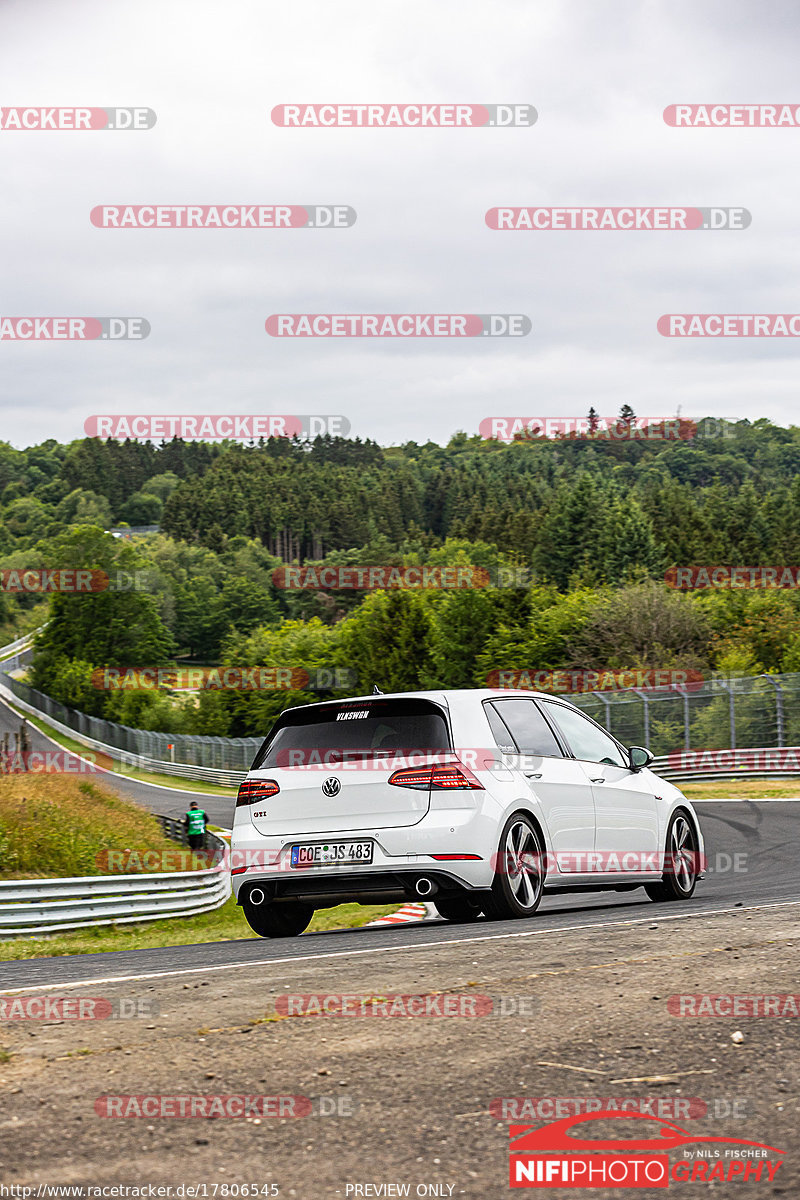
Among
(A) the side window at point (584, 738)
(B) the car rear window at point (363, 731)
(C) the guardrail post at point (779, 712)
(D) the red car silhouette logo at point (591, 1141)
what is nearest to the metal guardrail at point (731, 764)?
(C) the guardrail post at point (779, 712)

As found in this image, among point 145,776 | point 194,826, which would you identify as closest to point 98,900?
point 194,826

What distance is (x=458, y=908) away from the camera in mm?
9539

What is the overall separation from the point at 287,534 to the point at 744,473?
70270 mm

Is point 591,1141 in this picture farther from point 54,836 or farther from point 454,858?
point 54,836

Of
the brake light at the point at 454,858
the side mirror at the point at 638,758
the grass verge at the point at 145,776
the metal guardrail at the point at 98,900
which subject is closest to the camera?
the brake light at the point at 454,858

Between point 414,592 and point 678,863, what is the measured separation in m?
87.4

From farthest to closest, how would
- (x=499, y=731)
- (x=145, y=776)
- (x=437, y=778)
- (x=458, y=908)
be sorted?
(x=145, y=776)
(x=458, y=908)
(x=499, y=731)
(x=437, y=778)

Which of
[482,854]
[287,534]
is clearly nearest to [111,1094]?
[482,854]

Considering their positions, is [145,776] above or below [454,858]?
below

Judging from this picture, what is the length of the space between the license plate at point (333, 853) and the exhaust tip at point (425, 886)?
371 mm

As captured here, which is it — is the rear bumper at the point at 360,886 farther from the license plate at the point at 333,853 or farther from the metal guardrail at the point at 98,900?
the metal guardrail at the point at 98,900

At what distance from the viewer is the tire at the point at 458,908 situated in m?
8.84

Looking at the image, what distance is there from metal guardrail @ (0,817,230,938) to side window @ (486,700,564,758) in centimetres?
693

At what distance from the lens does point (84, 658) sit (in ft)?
357
